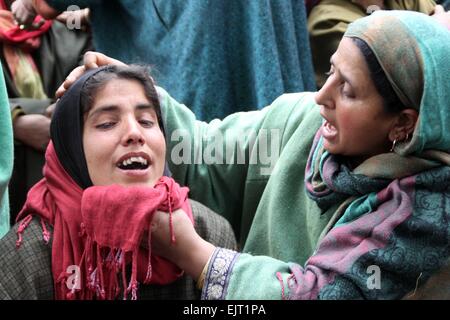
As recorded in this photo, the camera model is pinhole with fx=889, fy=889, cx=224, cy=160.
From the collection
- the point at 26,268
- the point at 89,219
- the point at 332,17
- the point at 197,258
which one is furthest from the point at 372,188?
the point at 332,17

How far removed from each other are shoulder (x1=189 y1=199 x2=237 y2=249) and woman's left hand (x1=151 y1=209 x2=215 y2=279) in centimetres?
16

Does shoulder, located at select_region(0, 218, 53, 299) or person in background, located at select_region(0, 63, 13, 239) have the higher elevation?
person in background, located at select_region(0, 63, 13, 239)

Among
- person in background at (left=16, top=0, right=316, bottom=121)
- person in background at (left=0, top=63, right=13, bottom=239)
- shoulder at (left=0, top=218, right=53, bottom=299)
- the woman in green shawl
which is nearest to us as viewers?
the woman in green shawl

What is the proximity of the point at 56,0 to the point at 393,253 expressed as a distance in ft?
5.00

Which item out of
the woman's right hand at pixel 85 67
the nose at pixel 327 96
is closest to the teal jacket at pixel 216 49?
the woman's right hand at pixel 85 67

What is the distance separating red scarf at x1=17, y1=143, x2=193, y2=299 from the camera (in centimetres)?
201

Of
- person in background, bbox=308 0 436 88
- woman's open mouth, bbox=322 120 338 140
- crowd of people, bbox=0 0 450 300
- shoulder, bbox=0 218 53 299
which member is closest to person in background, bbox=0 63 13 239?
crowd of people, bbox=0 0 450 300

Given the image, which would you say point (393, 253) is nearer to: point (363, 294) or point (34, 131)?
point (363, 294)

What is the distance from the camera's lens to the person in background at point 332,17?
311cm

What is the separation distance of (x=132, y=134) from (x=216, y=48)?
846 millimetres

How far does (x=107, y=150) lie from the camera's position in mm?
2113

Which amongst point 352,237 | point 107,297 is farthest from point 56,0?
point 352,237

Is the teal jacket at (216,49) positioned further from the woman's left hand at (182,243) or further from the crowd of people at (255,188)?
the woman's left hand at (182,243)

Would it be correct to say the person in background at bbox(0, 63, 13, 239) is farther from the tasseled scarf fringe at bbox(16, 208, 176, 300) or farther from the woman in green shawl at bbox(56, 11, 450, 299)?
the woman in green shawl at bbox(56, 11, 450, 299)
